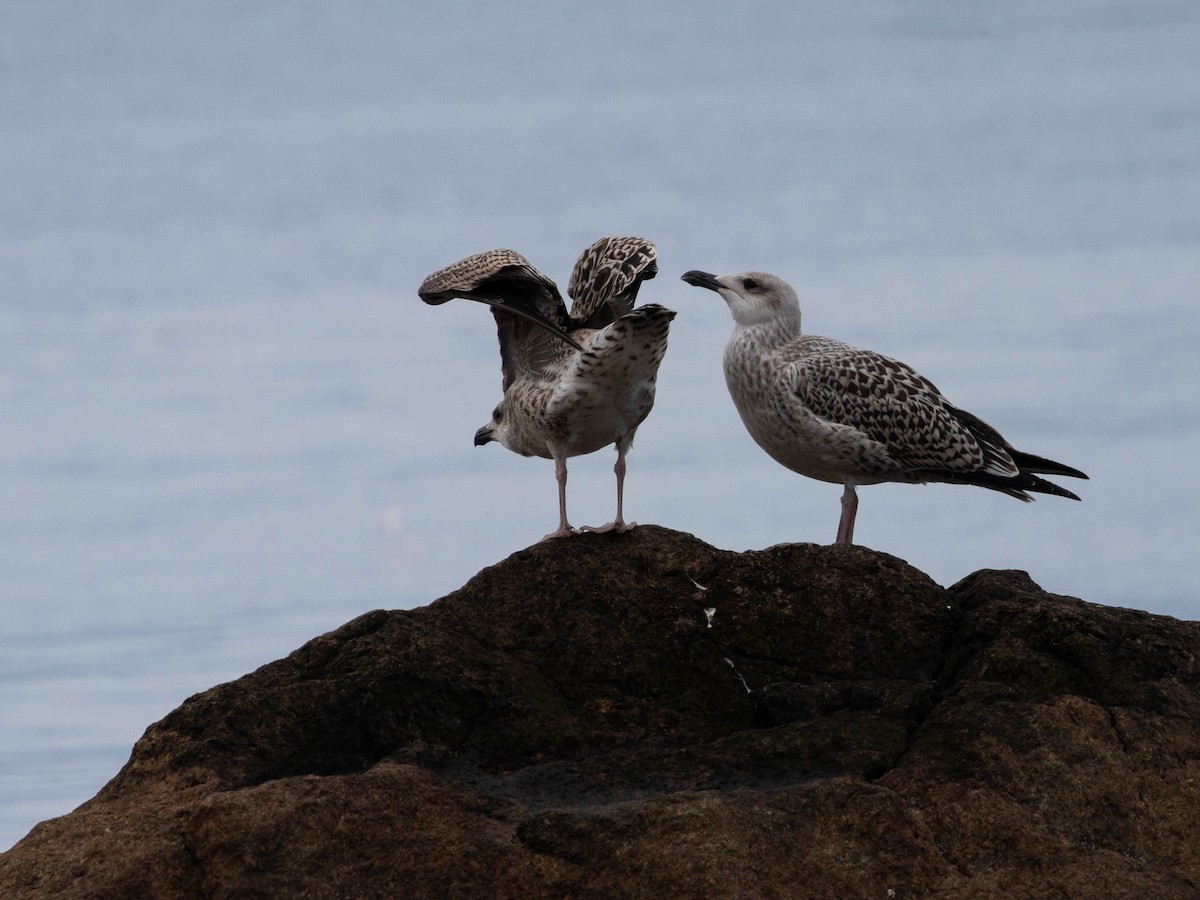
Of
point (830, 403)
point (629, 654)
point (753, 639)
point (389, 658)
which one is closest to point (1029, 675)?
point (753, 639)

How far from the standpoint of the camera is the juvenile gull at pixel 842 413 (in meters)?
11.5

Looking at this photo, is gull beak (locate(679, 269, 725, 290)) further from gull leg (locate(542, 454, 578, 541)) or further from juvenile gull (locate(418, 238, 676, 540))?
Answer: gull leg (locate(542, 454, 578, 541))

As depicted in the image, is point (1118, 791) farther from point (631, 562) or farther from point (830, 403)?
point (830, 403)

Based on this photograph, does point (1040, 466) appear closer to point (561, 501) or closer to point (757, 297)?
point (757, 297)

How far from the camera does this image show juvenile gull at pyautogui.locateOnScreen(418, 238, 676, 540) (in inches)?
384

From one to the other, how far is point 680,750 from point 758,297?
205 inches

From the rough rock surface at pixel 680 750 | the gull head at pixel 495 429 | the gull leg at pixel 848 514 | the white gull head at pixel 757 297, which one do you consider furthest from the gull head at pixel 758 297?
the rough rock surface at pixel 680 750

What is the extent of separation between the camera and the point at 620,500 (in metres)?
9.67

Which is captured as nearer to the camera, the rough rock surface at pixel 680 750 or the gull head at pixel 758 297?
the rough rock surface at pixel 680 750

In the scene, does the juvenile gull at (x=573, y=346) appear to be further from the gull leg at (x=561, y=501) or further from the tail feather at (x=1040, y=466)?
the tail feather at (x=1040, y=466)

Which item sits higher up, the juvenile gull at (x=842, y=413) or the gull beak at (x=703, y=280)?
the gull beak at (x=703, y=280)

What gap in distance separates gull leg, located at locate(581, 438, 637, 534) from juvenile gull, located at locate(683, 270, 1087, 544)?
4.93 ft

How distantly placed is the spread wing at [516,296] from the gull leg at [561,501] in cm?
79

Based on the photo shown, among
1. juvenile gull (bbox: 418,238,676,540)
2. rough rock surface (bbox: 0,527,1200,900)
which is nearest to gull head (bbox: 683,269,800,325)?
juvenile gull (bbox: 418,238,676,540)
